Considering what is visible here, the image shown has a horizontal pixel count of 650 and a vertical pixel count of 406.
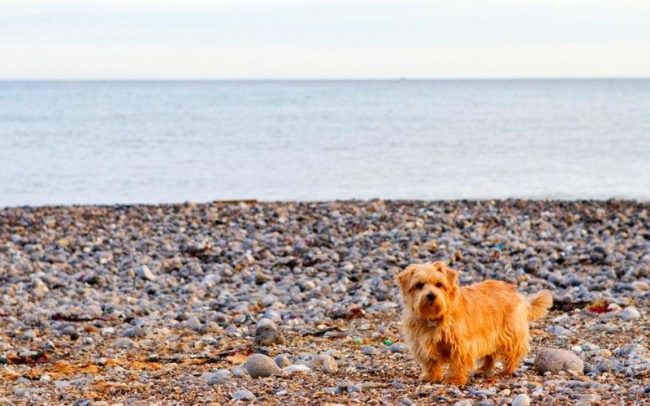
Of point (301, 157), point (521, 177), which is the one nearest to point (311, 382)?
point (521, 177)

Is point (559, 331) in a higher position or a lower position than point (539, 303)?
lower

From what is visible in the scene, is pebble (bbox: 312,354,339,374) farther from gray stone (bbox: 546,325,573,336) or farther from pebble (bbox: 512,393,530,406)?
gray stone (bbox: 546,325,573,336)

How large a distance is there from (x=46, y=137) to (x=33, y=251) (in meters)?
45.4

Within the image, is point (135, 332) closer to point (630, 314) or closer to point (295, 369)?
point (295, 369)

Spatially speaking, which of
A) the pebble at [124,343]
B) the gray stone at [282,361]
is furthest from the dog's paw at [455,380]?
the pebble at [124,343]

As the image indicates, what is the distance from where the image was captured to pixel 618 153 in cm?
4634

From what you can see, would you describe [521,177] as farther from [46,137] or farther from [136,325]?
[46,137]

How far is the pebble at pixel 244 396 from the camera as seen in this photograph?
7.01 meters

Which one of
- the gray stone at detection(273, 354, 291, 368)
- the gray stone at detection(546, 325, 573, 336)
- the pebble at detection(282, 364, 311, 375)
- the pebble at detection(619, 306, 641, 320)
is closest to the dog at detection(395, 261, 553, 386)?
the pebble at detection(282, 364, 311, 375)

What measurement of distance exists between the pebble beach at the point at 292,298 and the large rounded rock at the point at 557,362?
13 mm

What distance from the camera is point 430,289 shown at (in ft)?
23.3

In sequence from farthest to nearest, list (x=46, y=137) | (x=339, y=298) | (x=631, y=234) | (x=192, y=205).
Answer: (x=46, y=137)
(x=192, y=205)
(x=631, y=234)
(x=339, y=298)

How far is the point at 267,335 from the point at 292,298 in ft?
9.45

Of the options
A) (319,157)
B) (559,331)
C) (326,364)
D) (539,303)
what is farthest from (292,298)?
(319,157)
